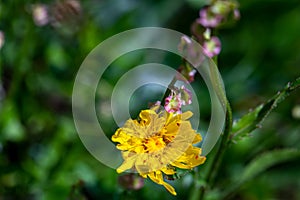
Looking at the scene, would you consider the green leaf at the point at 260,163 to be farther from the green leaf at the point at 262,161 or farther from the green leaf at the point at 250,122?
the green leaf at the point at 250,122

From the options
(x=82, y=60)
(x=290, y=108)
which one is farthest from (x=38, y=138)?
(x=290, y=108)

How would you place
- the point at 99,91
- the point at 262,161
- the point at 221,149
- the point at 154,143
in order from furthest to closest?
the point at 99,91, the point at 262,161, the point at 221,149, the point at 154,143

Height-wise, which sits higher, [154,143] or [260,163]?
[154,143]

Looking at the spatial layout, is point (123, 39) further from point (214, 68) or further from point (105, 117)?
point (214, 68)

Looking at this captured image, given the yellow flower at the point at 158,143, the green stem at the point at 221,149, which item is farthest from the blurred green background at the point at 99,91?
the yellow flower at the point at 158,143

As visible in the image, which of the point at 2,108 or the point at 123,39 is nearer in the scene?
the point at 2,108

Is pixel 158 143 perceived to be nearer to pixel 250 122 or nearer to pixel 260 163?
pixel 250 122

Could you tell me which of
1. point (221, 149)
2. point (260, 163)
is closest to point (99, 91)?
point (260, 163)

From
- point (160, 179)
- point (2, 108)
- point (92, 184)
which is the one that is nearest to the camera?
point (160, 179)
